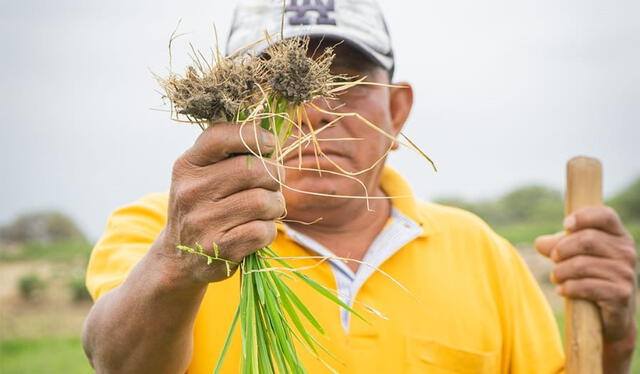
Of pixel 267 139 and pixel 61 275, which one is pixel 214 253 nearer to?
pixel 267 139

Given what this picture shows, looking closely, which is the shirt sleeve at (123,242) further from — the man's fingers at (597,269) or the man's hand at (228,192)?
the man's fingers at (597,269)

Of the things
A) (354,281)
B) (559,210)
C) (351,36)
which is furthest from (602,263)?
(559,210)

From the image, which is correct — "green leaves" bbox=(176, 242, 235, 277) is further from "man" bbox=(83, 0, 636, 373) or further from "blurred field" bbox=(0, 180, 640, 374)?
"blurred field" bbox=(0, 180, 640, 374)

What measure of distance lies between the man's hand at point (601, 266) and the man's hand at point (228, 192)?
114 centimetres

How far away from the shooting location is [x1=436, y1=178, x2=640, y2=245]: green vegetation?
12961 millimetres

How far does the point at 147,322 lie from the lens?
66.5 inches

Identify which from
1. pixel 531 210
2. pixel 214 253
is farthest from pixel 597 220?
pixel 531 210

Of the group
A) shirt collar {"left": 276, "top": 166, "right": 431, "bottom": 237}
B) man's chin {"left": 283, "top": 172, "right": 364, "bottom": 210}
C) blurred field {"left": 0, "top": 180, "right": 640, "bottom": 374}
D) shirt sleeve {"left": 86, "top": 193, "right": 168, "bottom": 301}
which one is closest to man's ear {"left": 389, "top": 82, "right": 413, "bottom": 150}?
shirt collar {"left": 276, "top": 166, "right": 431, "bottom": 237}

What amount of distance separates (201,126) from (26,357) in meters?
7.87

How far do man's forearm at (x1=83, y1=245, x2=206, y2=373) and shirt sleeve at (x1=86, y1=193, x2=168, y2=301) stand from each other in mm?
189

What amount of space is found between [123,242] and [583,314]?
140cm

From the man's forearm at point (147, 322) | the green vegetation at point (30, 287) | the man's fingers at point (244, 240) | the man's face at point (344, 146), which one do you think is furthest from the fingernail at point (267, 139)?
the green vegetation at point (30, 287)

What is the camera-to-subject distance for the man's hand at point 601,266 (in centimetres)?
224

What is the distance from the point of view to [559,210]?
49.1ft
